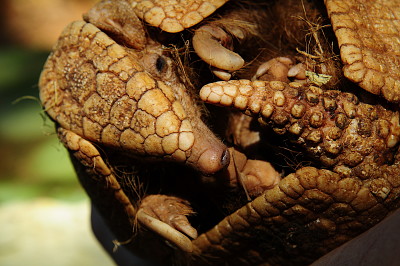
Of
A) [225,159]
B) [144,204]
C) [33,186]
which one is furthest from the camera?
[33,186]

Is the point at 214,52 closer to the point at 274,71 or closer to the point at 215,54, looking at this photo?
the point at 215,54

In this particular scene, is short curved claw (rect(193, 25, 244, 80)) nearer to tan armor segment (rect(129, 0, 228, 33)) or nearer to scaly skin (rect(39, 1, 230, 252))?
tan armor segment (rect(129, 0, 228, 33))

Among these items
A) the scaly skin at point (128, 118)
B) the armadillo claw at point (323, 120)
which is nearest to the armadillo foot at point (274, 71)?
the armadillo claw at point (323, 120)

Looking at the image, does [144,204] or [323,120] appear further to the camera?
[144,204]

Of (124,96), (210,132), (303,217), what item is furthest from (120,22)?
(303,217)

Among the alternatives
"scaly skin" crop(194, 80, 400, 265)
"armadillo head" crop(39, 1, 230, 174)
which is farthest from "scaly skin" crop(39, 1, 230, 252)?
"scaly skin" crop(194, 80, 400, 265)

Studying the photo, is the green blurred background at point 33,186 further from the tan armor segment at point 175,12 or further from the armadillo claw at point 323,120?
the armadillo claw at point 323,120

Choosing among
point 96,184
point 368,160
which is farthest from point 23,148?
point 368,160
